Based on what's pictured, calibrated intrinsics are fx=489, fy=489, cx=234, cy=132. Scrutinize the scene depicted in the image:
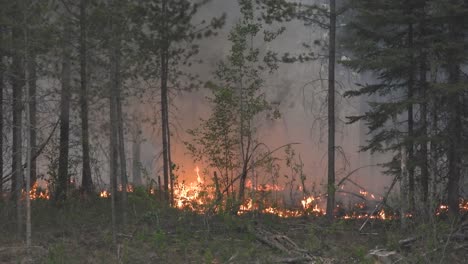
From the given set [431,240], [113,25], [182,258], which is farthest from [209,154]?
[431,240]

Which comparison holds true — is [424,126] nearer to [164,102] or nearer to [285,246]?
[285,246]

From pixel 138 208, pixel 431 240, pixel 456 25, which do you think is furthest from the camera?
pixel 138 208

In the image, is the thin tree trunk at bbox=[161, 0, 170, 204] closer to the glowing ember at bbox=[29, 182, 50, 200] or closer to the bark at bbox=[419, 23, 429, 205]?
the glowing ember at bbox=[29, 182, 50, 200]

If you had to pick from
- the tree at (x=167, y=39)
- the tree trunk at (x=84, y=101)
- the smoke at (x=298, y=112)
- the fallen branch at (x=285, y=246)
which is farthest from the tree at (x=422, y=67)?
the smoke at (x=298, y=112)

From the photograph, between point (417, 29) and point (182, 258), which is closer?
point (182, 258)

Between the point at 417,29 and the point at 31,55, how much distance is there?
11567mm

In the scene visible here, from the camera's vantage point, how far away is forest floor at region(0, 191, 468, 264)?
11.0 meters

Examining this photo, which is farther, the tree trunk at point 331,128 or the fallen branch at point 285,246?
the tree trunk at point 331,128

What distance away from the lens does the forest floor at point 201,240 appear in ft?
35.9

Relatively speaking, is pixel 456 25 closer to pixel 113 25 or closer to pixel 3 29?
pixel 113 25

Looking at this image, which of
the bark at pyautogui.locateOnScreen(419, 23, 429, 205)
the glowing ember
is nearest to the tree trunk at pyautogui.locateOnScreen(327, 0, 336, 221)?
the bark at pyautogui.locateOnScreen(419, 23, 429, 205)

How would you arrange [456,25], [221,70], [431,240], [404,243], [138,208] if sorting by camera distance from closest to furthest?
[431,240] < [404,243] < [456,25] < [138,208] < [221,70]

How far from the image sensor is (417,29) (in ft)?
51.5

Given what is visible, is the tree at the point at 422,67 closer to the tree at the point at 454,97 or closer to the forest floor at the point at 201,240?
the tree at the point at 454,97
